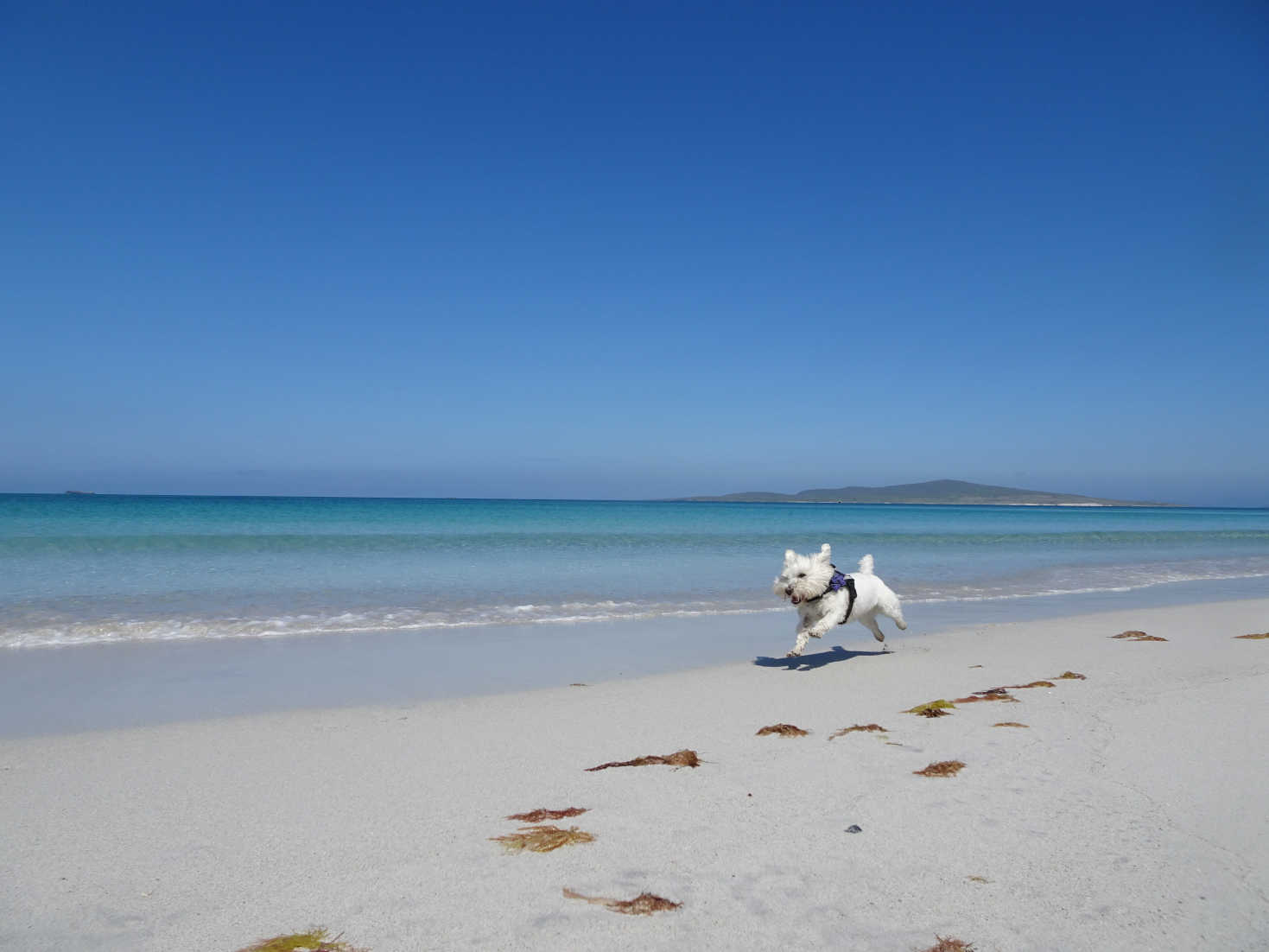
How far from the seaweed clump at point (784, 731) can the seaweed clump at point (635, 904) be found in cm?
264

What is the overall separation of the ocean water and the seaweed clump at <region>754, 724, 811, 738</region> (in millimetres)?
5943

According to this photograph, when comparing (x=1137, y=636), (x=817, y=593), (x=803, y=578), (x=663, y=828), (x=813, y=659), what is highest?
(x=803, y=578)

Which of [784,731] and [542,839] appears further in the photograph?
[784,731]

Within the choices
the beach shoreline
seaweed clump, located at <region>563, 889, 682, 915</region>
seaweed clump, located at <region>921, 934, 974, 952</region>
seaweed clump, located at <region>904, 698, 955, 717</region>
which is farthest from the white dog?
seaweed clump, located at <region>921, 934, 974, 952</region>

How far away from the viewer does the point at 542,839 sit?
3605mm

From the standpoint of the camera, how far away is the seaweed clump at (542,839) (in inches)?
139

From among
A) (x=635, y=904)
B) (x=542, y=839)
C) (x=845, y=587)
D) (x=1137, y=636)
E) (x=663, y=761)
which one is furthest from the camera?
(x=1137, y=636)

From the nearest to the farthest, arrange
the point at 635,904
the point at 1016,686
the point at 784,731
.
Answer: the point at 635,904
the point at 784,731
the point at 1016,686

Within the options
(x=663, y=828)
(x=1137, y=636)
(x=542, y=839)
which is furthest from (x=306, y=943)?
(x=1137, y=636)

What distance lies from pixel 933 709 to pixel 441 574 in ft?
41.7

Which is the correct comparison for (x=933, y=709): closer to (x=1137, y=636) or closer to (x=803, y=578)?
(x=803, y=578)

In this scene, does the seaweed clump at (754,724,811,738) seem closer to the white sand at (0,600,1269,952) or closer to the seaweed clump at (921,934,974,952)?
the white sand at (0,600,1269,952)

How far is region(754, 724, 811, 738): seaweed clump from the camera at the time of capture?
555 centimetres

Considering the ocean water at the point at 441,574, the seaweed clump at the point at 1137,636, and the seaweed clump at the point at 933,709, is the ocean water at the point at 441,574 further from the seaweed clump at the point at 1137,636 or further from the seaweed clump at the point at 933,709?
the seaweed clump at the point at 933,709
